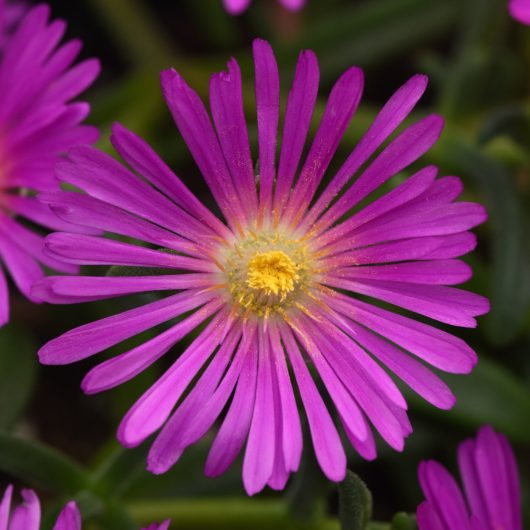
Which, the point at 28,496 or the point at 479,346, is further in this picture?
the point at 479,346

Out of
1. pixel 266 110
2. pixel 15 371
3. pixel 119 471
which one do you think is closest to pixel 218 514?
pixel 119 471

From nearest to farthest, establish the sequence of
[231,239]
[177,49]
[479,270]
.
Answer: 1. [231,239]
2. [479,270]
3. [177,49]

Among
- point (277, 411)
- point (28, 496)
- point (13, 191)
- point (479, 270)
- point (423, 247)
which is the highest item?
point (479, 270)

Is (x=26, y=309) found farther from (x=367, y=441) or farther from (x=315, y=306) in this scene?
(x=367, y=441)

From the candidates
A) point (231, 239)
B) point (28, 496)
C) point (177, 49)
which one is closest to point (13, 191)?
point (231, 239)

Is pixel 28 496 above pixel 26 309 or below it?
below

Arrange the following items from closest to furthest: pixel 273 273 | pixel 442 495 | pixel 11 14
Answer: pixel 442 495 < pixel 273 273 < pixel 11 14

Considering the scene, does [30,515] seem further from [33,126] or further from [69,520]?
[33,126]

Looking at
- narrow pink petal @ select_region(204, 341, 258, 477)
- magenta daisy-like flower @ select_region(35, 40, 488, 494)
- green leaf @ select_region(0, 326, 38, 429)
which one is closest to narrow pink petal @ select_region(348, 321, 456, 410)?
magenta daisy-like flower @ select_region(35, 40, 488, 494)
